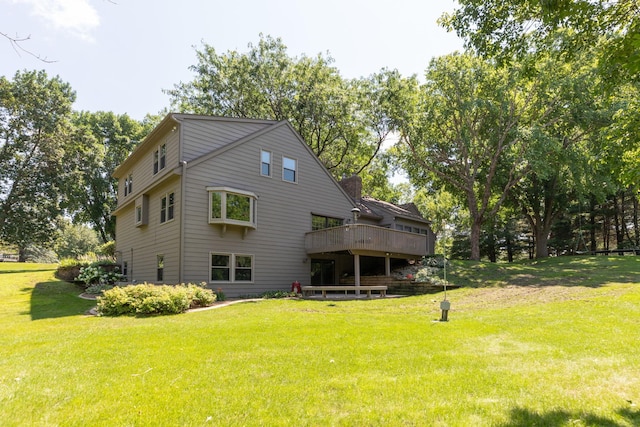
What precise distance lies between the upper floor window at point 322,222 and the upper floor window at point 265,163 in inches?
134

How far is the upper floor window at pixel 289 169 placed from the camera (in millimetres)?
18122

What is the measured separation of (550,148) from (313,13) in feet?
58.6

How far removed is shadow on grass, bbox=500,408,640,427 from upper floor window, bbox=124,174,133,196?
2177 centimetres

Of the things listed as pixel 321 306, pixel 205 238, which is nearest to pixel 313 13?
pixel 321 306

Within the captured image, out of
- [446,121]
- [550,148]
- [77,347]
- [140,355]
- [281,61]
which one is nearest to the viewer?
[140,355]

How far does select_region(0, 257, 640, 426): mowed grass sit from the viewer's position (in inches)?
137

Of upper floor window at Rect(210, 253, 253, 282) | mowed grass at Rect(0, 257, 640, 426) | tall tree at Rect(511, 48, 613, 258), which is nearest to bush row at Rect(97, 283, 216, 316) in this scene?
mowed grass at Rect(0, 257, 640, 426)

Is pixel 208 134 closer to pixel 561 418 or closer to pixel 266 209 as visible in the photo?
pixel 266 209

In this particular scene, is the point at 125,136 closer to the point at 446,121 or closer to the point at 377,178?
the point at 377,178

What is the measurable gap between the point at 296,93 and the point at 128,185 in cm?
1365

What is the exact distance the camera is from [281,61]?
28.6 m

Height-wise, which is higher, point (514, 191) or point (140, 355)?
point (514, 191)

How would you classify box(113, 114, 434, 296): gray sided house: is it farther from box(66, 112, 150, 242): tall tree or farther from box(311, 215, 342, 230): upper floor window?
box(66, 112, 150, 242): tall tree

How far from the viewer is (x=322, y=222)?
19734 millimetres
